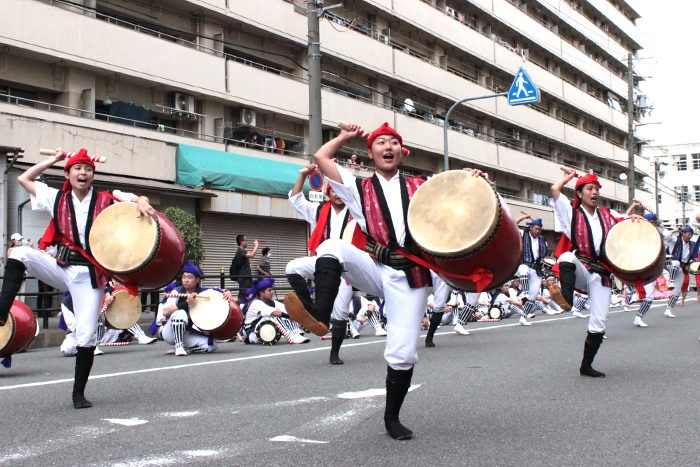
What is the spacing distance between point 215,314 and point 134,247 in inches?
180

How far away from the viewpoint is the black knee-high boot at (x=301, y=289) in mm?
6094

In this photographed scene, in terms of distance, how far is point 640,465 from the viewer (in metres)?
4.41

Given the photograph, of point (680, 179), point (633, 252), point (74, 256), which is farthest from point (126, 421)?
point (680, 179)

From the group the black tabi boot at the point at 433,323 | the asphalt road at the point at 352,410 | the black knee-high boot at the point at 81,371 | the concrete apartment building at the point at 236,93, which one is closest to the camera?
the asphalt road at the point at 352,410

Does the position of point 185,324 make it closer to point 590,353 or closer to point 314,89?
point 590,353

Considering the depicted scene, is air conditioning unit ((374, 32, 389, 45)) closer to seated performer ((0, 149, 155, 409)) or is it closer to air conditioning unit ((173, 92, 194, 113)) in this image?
air conditioning unit ((173, 92, 194, 113))

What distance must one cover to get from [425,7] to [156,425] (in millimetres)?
31850

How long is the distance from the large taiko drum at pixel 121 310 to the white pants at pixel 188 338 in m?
0.73

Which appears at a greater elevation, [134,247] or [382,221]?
[382,221]

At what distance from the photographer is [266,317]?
12438 millimetres

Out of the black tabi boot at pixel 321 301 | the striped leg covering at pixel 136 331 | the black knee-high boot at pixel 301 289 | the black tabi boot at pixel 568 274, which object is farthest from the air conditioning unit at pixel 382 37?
the black tabi boot at pixel 321 301

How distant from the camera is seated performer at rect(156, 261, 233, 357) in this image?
1091 cm

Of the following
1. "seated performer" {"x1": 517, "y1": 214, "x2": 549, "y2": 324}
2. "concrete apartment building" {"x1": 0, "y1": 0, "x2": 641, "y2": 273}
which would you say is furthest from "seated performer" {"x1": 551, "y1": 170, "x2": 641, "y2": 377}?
"concrete apartment building" {"x1": 0, "y1": 0, "x2": 641, "y2": 273}

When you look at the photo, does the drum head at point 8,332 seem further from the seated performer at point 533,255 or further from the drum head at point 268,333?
the seated performer at point 533,255
